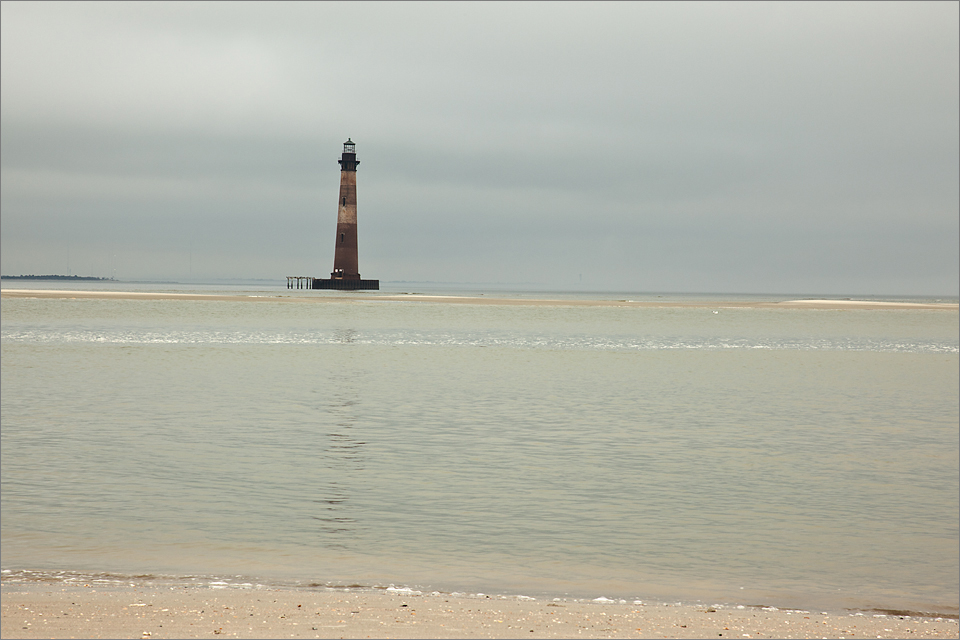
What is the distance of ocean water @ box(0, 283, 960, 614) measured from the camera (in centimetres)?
912

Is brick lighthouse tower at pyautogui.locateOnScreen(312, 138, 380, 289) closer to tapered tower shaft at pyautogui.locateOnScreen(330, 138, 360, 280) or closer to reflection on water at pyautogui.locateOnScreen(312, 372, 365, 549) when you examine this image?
tapered tower shaft at pyautogui.locateOnScreen(330, 138, 360, 280)

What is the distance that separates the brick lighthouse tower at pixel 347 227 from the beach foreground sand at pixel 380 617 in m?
108

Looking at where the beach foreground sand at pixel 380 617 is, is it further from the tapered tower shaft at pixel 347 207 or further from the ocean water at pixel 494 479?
the tapered tower shaft at pixel 347 207

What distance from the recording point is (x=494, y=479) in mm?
13469

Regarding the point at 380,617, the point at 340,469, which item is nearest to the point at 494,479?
the point at 340,469

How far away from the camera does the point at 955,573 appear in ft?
30.8

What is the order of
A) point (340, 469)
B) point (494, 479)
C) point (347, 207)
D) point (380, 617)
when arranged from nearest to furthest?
point (380, 617)
point (494, 479)
point (340, 469)
point (347, 207)

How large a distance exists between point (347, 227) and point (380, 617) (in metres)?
112

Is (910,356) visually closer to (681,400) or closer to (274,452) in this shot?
(681,400)

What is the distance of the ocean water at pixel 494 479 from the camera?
9125 mm

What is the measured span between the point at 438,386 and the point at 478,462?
11882 millimetres

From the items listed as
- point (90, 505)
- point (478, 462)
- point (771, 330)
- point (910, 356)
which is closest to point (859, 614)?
point (478, 462)

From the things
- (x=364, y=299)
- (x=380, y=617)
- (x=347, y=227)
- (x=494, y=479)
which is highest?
(x=347, y=227)

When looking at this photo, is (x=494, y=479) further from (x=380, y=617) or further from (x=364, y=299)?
(x=364, y=299)
